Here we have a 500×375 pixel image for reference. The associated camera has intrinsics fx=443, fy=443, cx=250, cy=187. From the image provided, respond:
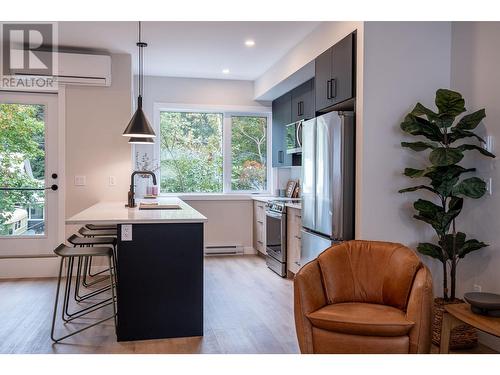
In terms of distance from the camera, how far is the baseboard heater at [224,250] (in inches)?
251

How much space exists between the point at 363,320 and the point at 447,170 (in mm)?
1267

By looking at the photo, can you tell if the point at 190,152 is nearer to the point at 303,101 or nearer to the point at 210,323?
the point at 303,101

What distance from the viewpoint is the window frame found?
6312mm

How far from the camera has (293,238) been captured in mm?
4863

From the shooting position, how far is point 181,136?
6469 millimetres

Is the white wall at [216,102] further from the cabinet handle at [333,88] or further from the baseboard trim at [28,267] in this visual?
the cabinet handle at [333,88]

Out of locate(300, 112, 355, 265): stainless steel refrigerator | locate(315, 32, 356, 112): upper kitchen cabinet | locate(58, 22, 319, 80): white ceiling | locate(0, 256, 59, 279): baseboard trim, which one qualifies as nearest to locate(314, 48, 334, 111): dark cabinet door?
locate(315, 32, 356, 112): upper kitchen cabinet

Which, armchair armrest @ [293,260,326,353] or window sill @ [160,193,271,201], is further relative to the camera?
window sill @ [160,193,271,201]

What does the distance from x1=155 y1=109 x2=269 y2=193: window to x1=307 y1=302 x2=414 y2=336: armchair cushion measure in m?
4.28

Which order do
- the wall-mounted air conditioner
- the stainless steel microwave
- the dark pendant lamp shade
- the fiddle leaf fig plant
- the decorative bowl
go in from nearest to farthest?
the decorative bowl → the fiddle leaf fig plant → the dark pendant lamp shade → the wall-mounted air conditioner → the stainless steel microwave

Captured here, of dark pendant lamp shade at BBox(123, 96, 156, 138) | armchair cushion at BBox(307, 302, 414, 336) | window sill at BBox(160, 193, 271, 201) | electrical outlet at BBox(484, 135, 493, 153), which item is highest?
dark pendant lamp shade at BBox(123, 96, 156, 138)

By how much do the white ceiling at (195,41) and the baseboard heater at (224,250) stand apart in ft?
8.14

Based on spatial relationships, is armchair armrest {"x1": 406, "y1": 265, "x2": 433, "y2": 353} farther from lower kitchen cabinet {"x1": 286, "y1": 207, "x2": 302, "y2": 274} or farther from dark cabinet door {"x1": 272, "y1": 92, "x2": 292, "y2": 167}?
dark cabinet door {"x1": 272, "y1": 92, "x2": 292, "y2": 167}

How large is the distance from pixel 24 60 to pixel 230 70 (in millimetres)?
2455
